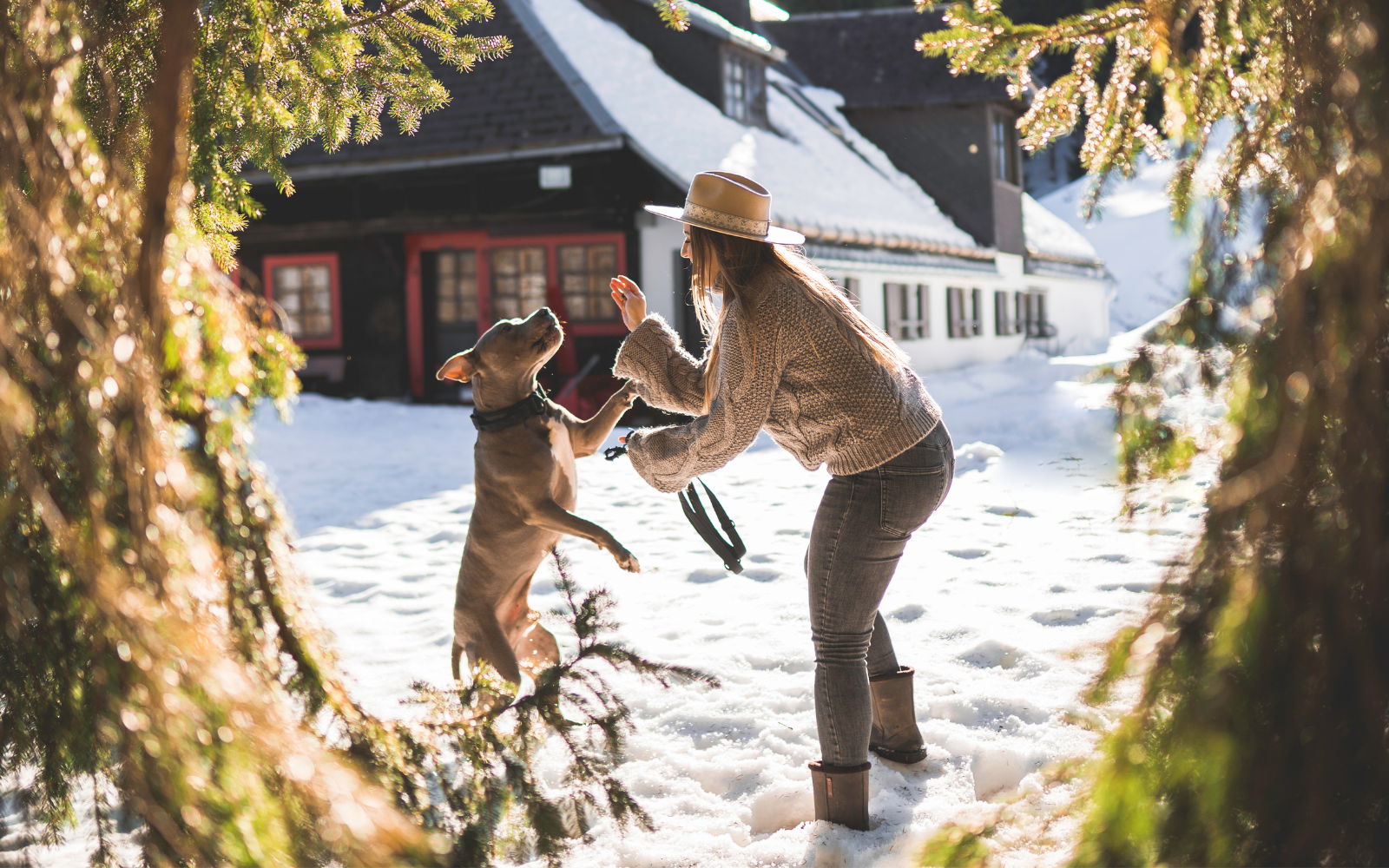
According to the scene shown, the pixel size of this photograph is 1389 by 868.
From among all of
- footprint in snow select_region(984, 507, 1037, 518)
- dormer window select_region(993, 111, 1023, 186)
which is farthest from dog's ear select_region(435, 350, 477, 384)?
dormer window select_region(993, 111, 1023, 186)

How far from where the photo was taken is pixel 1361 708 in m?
1.11

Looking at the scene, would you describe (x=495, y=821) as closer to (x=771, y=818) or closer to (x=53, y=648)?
(x=53, y=648)

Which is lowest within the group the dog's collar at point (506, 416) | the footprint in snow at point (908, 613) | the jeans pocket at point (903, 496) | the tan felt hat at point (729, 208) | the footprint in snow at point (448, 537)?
the footprint in snow at point (448, 537)

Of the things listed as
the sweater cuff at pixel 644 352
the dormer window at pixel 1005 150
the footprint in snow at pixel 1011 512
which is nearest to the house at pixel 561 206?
the dormer window at pixel 1005 150

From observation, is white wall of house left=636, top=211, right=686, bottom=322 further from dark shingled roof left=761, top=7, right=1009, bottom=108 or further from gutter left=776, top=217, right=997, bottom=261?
dark shingled roof left=761, top=7, right=1009, bottom=108

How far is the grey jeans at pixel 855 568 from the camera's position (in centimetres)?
246

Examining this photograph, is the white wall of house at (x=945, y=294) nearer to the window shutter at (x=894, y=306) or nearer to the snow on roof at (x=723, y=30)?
the window shutter at (x=894, y=306)

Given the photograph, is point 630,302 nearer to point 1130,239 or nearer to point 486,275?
point 486,275

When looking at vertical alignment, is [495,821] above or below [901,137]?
below

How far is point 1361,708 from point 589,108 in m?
12.4

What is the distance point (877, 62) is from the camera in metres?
19.9

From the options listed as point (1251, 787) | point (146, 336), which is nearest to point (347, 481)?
point (146, 336)

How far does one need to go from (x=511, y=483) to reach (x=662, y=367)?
1.84 feet

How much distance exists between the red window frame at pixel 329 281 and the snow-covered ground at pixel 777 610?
6.07 metres
